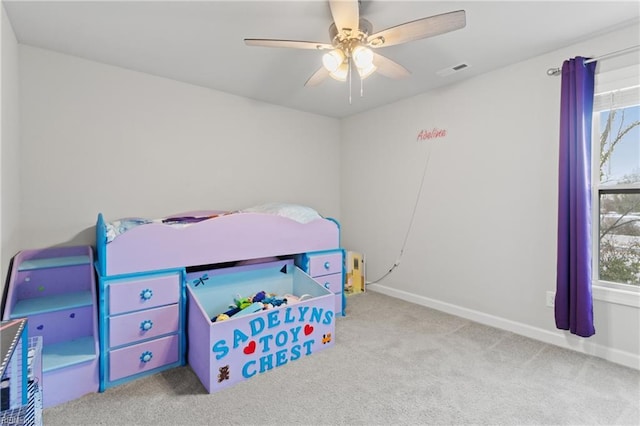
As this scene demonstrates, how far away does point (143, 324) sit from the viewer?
191 centimetres

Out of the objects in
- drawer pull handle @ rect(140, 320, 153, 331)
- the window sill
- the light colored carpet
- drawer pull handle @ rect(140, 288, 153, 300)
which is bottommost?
the light colored carpet

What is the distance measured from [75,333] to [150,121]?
5.72 feet

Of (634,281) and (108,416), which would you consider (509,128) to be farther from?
(108,416)

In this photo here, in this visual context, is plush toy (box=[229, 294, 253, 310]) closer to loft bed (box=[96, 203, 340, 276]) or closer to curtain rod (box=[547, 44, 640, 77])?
loft bed (box=[96, 203, 340, 276])

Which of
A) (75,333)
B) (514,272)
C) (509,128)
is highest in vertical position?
(509,128)

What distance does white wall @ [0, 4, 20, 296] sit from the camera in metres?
1.73

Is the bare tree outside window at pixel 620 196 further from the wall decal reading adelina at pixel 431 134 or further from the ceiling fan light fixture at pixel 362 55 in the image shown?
the ceiling fan light fixture at pixel 362 55

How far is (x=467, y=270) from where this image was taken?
2824mm

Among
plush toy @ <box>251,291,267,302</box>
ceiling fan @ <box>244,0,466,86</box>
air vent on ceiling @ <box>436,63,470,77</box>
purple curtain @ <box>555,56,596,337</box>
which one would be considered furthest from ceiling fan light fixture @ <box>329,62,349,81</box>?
plush toy @ <box>251,291,267,302</box>

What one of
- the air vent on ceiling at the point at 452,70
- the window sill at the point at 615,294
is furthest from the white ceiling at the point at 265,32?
the window sill at the point at 615,294

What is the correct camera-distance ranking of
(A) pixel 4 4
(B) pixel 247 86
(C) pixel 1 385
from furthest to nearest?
(B) pixel 247 86 → (A) pixel 4 4 → (C) pixel 1 385

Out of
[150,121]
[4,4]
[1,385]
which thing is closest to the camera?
[1,385]

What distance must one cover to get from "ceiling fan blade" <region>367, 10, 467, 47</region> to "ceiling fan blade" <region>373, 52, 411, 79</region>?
0.14 metres

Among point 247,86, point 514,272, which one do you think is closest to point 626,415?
point 514,272
